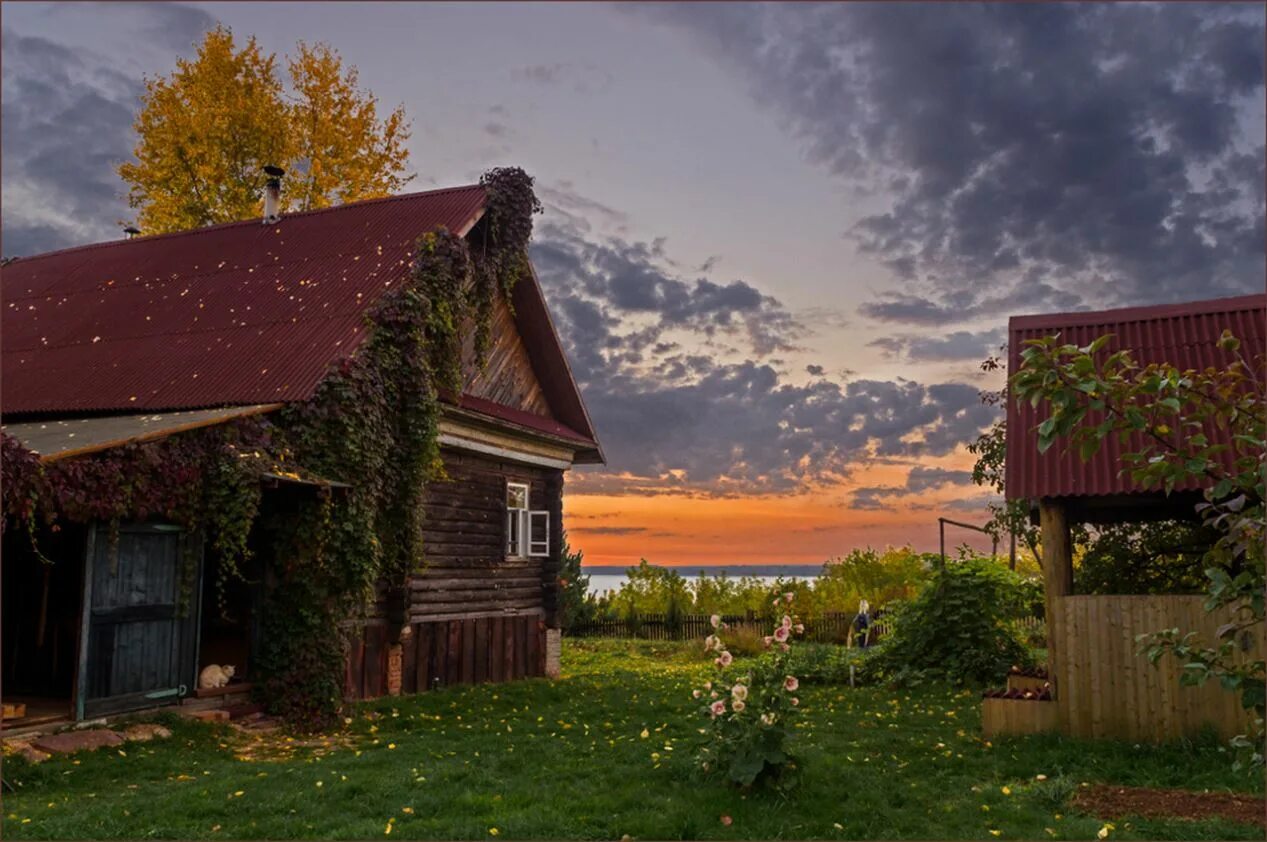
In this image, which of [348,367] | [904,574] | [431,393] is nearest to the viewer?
[348,367]

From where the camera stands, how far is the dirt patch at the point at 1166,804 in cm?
764

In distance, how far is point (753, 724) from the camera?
801 cm

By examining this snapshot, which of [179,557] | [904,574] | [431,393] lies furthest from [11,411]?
[904,574]

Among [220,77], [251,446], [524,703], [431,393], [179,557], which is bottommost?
[524,703]

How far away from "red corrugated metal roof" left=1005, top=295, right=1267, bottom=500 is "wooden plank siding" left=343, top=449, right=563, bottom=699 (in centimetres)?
863

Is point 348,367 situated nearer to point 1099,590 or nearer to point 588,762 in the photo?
point 588,762

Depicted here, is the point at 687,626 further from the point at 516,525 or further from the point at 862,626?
the point at 516,525

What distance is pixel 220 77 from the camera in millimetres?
27531

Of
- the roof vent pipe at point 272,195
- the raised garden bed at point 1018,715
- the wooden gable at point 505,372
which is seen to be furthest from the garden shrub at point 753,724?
the roof vent pipe at point 272,195

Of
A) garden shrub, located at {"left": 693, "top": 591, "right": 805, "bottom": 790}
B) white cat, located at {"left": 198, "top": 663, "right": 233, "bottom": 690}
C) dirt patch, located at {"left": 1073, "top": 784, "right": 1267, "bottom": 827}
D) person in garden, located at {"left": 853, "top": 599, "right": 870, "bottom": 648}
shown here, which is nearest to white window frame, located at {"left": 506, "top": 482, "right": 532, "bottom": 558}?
white cat, located at {"left": 198, "top": 663, "right": 233, "bottom": 690}

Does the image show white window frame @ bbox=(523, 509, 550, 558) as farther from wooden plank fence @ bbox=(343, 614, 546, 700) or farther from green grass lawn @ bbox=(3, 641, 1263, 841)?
green grass lawn @ bbox=(3, 641, 1263, 841)

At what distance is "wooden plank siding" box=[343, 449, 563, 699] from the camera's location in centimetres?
1510

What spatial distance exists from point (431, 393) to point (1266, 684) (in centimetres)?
1135

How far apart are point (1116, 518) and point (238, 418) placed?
12.0 metres
